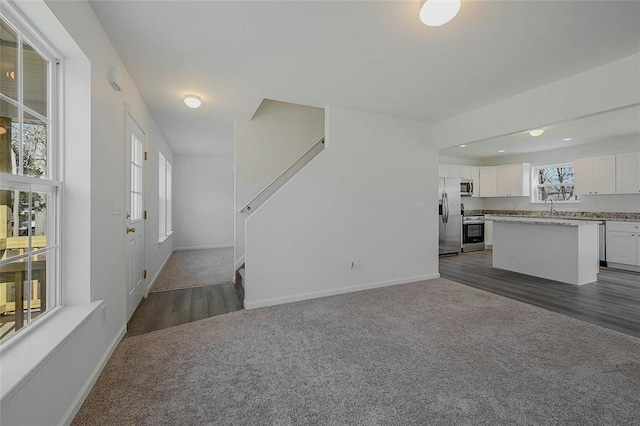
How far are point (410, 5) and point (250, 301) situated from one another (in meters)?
3.13

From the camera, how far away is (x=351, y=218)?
382 centimetres

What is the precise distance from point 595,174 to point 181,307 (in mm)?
8020

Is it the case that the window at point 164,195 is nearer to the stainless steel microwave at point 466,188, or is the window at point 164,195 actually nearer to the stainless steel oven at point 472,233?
the stainless steel oven at point 472,233

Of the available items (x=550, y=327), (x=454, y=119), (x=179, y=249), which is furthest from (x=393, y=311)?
(x=179, y=249)

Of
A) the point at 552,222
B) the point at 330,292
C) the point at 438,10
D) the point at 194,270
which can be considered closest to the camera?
the point at 438,10

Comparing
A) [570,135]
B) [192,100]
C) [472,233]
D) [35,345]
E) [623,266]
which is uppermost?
[570,135]

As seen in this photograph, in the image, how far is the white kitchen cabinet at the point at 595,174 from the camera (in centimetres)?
550

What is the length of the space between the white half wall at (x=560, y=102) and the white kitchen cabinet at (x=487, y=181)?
4.47m

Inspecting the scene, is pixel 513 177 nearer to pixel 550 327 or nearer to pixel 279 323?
pixel 550 327

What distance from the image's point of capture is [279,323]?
2.80 m

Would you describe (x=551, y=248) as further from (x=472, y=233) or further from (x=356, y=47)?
(x=356, y=47)

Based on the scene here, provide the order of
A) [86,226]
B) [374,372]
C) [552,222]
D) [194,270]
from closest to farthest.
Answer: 1. [86,226]
2. [374,372]
3. [552,222]
4. [194,270]

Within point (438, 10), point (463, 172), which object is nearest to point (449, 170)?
point (463, 172)

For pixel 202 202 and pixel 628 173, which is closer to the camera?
pixel 628 173
